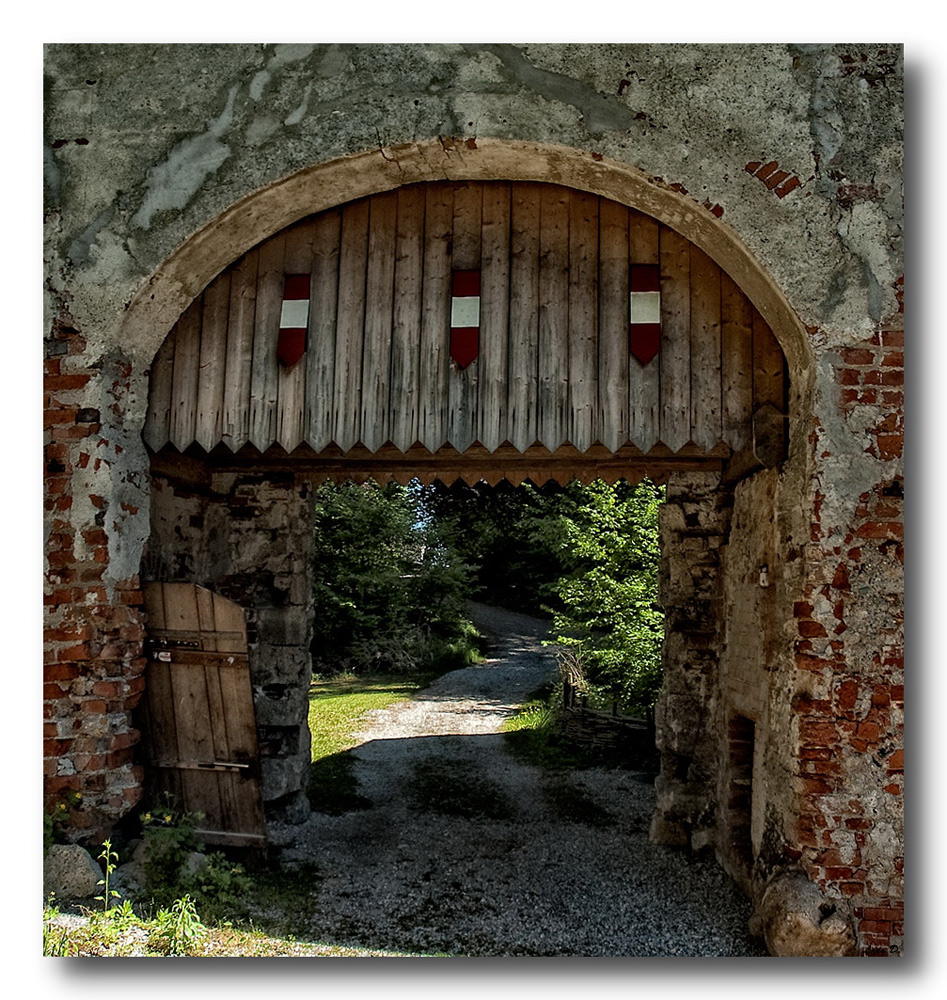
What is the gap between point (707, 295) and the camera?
14.0 feet

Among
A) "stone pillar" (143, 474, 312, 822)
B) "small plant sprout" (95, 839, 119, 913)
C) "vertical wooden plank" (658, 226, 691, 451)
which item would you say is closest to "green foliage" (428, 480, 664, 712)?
"stone pillar" (143, 474, 312, 822)

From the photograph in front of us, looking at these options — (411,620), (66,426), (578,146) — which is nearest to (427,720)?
(411,620)

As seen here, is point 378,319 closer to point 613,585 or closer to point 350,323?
point 350,323

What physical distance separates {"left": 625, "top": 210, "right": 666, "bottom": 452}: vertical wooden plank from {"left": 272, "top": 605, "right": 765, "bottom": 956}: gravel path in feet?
8.21

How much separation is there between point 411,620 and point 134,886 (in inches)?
509

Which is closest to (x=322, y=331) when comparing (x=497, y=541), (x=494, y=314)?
(x=494, y=314)

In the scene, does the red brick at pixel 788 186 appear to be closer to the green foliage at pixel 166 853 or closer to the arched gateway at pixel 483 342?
the arched gateway at pixel 483 342

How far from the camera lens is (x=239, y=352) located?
4.41m

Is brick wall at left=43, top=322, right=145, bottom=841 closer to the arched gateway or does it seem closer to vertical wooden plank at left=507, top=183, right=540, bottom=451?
the arched gateway

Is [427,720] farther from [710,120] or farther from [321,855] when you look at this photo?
[710,120]

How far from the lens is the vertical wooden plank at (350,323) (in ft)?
14.1

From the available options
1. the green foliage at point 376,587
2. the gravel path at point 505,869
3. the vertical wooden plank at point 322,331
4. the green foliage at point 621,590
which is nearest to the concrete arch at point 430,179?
the vertical wooden plank at point 322,331

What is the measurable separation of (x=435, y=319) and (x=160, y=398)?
1.51 meters

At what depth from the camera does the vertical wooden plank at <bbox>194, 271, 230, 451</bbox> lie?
438 centimetres
